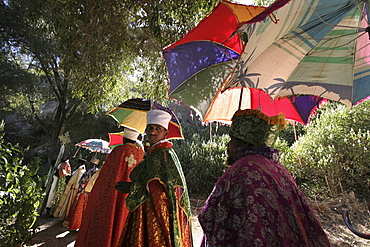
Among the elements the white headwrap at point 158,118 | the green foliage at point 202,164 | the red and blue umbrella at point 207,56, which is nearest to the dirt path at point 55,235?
the green foliage at point 202,164

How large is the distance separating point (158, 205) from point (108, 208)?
1318 millimetres

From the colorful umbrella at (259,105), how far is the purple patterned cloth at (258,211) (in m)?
1.44

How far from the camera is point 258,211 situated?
1.60 metres

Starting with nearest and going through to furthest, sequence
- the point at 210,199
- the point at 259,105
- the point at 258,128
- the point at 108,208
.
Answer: the point at 210,199
the point at 258,128
the point at 259,105
the point at 108,208

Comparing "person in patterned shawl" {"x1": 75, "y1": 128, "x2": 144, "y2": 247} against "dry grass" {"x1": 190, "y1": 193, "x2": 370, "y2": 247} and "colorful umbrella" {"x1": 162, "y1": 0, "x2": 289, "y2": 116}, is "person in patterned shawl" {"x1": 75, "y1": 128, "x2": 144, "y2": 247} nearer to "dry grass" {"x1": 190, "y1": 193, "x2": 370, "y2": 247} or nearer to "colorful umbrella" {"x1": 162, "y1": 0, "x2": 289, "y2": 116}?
"colorful umbrella" {"x1": 162, "y1": 0, "x2": 289, "y2": 116}

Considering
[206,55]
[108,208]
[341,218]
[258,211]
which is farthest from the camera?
[341,218]

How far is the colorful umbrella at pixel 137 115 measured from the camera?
451cm

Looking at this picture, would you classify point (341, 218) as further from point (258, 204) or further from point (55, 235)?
point (55, 235)

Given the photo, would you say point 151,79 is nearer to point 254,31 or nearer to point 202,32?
point 202,32

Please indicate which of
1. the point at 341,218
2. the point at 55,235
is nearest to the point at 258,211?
the point at 341,218

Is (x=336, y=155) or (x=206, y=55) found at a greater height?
(x=206, y=55)

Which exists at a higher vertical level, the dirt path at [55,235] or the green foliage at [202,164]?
the green foliage at [202,164]

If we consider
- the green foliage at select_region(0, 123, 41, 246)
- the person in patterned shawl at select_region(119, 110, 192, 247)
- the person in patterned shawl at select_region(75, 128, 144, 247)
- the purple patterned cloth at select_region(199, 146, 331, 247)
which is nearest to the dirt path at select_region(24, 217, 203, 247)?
the green foliage at select_region(0, 123, 41, 246)

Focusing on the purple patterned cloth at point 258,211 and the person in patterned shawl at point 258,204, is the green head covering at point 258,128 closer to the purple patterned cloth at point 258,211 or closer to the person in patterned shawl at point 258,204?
the person in patterned shawl at point 258,204
